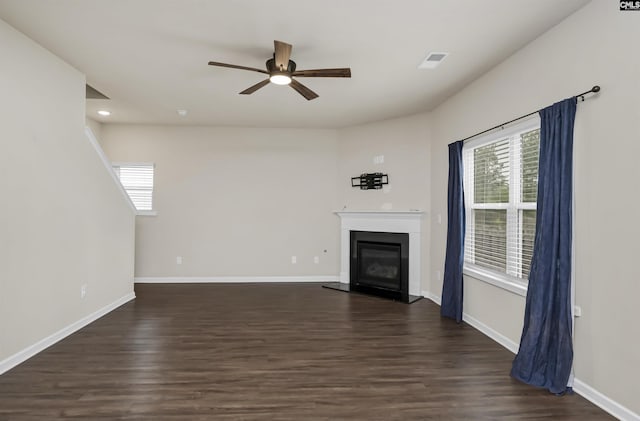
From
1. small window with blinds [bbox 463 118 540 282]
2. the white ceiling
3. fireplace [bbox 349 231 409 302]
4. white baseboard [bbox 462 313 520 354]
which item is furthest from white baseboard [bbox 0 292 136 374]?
small window with blinds [bbox 463 118 540 282]

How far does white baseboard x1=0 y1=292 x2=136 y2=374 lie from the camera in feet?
8.87

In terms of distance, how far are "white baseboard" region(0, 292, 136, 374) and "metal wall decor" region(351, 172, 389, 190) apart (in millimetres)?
4041

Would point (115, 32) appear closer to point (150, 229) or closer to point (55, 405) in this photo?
point (55, 405)

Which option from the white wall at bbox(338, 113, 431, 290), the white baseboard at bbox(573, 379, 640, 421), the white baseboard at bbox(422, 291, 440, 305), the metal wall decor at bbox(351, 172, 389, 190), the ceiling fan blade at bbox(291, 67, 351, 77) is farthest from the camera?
the metal wall decor at bbox(351, 172, 389, 190)

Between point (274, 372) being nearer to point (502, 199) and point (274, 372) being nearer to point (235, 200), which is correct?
point (502, 199)

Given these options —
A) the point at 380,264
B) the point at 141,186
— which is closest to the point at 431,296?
the point at 380,264

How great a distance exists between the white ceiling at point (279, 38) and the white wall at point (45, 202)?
34 centimetres

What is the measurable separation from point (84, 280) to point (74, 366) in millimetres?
1253

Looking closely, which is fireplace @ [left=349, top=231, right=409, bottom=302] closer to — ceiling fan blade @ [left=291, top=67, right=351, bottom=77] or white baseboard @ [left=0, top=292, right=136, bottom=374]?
ceiling fan blade @ [left=291, top=67, right=351, bottom=77]

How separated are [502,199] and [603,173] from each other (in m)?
1.16

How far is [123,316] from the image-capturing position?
13.4 feet

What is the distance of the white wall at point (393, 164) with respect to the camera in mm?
5145

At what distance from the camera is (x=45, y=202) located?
3.12m

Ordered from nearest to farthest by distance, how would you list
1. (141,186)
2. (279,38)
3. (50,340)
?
(279,38) < (50,340) < (141,186)
